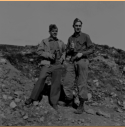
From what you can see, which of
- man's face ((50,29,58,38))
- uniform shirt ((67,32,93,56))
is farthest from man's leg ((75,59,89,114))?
man's face ((50,29,58,38))

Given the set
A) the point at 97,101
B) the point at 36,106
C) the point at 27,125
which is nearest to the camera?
the point at 27,125

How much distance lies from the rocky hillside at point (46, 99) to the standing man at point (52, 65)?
0.36 m

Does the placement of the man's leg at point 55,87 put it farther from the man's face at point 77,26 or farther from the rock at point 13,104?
the man's face at point 77,26

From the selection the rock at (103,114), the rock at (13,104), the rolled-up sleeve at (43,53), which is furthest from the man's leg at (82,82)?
the rock at (13,104)

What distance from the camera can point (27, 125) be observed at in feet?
16.3

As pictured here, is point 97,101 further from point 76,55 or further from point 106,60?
point 106,60

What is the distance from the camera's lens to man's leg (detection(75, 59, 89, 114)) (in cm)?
554

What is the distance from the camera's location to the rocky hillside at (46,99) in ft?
17.1

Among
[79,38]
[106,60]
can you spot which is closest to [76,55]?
[79,38]

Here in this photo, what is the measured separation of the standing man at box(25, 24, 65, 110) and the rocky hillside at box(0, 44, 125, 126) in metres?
0.36

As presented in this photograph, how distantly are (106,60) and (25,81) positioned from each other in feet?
17.8

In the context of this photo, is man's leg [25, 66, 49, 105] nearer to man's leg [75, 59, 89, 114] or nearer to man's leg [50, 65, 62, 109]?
man's leg [50, 65, 62, 109]

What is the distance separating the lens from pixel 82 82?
5.64 metres

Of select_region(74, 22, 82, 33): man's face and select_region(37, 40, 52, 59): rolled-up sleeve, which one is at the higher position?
select_region(74, 22, 82, 33): man's face
